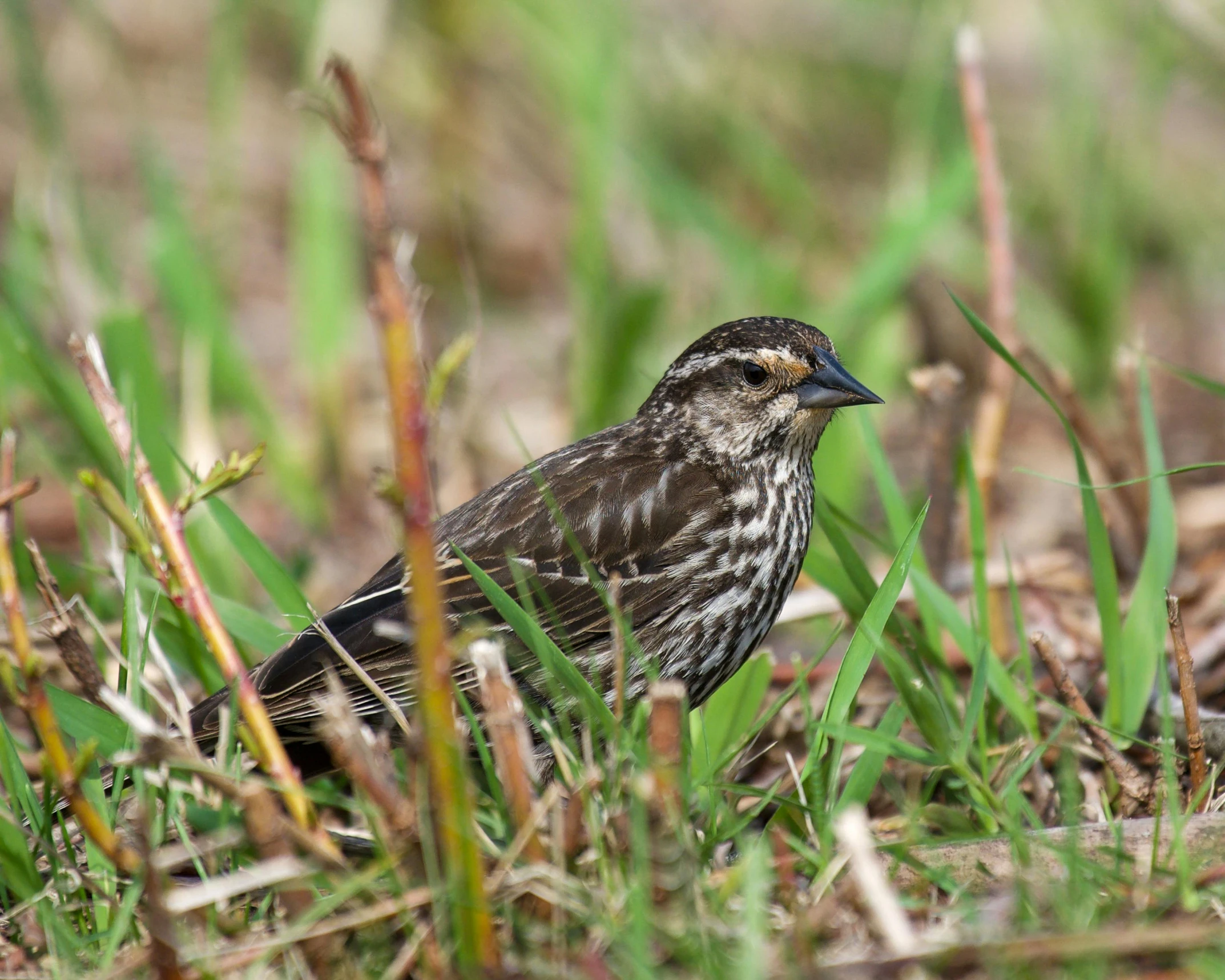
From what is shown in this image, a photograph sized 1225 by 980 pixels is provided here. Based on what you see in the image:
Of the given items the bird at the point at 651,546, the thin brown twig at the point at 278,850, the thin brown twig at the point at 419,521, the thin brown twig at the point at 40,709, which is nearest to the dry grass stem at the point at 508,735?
the thin brown twig at the point at 419,521

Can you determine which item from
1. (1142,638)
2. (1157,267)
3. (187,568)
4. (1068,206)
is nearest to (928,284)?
(1068,206)

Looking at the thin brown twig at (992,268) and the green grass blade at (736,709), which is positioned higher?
the thin brown twig at (992,268)

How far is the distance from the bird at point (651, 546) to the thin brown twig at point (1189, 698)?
93cm

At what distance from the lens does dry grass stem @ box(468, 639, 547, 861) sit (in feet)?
6.98

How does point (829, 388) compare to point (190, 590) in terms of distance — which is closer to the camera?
point (190, 590)

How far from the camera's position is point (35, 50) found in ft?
16.0

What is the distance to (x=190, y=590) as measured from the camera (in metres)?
2.38

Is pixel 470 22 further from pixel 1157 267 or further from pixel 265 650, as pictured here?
pixel 265 650

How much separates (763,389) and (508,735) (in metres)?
1.77

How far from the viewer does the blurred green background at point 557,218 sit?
4980 millimetres

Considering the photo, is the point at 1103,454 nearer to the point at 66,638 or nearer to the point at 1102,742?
the point at 1102,742

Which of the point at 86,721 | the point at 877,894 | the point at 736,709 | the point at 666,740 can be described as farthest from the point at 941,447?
the point at 86,721

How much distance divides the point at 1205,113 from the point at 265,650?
21.6 ft

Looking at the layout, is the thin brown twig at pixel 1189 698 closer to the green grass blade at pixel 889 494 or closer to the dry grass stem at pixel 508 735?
the green grass blade at pixel 889 494
